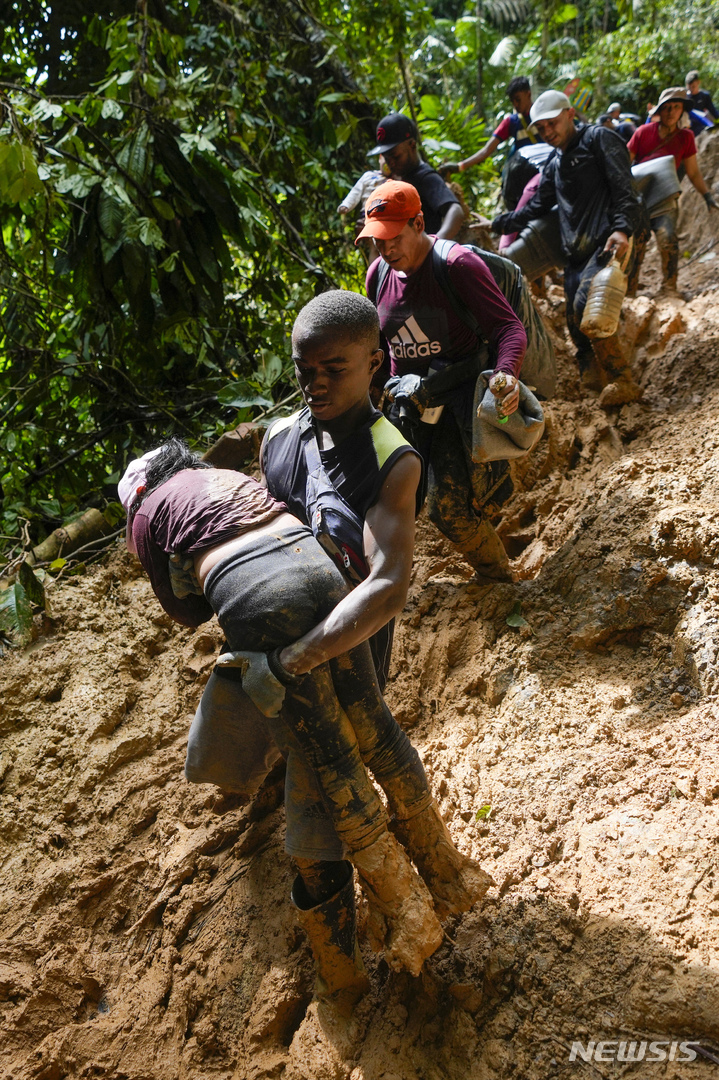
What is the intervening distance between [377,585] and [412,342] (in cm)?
155

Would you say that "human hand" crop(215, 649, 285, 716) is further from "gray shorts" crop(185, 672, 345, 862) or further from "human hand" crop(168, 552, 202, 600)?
"human hand" crop(168, 552, 202, 600)

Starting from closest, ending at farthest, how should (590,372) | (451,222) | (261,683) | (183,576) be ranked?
(261,683)
(183,576)
(451,222)
(590,372)

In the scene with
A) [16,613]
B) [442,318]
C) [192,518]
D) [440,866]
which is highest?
[442,318]

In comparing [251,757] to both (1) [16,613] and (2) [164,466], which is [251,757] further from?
(1) [16,613]

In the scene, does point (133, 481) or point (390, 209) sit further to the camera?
point (390, 209)

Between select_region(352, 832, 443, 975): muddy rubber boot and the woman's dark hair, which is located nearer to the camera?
select_region(352, 832, 443, 975): muddy rubber boot

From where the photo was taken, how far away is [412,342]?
312 cm

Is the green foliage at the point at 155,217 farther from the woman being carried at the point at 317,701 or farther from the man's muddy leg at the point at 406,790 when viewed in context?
the man's muddy leg at the point at 406,790

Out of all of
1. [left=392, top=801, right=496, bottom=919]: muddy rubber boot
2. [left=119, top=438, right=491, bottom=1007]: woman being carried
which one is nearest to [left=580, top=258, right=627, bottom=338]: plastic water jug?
[left=119, top=438, right=491, bottom=1007]: woman being carried

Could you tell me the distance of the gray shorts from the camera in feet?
6.90

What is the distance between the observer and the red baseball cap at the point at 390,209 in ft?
9.07

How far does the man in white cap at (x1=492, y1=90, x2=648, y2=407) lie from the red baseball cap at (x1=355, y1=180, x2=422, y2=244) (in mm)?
1962

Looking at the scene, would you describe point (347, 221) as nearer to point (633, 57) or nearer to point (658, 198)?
point (658, 198)

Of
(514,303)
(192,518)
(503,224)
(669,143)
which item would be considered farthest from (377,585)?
(669,143)
